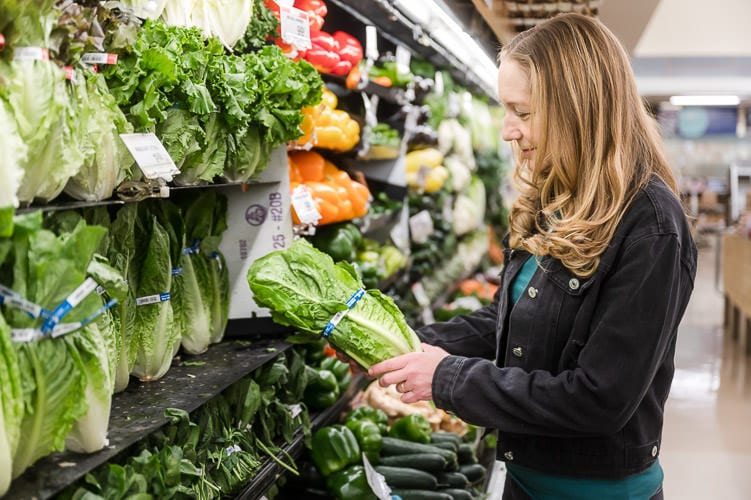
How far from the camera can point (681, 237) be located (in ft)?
6.67

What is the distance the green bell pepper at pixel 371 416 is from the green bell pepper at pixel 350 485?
492mm

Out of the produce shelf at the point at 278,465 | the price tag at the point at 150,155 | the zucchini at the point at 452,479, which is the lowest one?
the zucchini at the point at 452,479

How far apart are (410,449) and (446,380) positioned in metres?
1.55

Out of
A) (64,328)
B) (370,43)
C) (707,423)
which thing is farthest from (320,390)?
(707,423)

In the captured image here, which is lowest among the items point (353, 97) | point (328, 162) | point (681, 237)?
point (681, 237)

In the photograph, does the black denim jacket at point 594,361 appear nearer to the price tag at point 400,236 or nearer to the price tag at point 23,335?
the price tag at point 23,335

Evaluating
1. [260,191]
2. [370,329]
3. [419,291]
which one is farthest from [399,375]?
[419,291]

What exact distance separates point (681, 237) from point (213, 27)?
146 cm

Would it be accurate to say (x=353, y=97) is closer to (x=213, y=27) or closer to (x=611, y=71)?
(x=213, y=27)

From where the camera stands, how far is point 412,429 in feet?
12.5

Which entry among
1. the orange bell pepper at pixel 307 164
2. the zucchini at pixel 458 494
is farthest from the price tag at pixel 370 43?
the zucchini at pixel 458 494

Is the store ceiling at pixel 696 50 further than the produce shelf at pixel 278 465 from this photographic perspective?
Yes

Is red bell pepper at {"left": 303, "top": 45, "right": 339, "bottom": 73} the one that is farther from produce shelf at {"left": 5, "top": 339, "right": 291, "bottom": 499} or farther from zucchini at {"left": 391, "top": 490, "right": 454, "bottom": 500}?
zucchini at {"left": 391, "top": 490, "right": 454, "bottom": 500}

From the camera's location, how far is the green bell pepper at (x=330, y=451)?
3289mm
